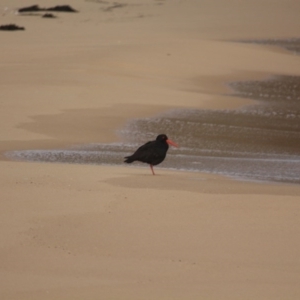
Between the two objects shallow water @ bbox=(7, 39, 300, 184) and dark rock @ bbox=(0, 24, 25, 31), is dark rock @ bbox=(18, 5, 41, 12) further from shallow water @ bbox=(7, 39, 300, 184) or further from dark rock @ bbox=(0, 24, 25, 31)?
shallow water @ bbox=(7, 39, 300, 184)

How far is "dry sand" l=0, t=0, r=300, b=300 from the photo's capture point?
5.67 meters

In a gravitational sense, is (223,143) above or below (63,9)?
above

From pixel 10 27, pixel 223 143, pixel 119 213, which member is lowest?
pixel 10 27

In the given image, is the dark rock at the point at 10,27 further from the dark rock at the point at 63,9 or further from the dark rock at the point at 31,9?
the dark rock at the point at 31,9

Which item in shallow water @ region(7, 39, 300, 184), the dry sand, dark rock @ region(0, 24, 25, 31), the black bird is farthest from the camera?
dark rock @ region(0, 24, 25, 31)

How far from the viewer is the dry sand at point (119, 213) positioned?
18.6 feet

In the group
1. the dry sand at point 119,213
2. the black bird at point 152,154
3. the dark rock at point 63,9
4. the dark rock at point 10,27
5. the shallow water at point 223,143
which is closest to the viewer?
the dry sand at point 119,213

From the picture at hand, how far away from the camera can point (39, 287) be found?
546cm

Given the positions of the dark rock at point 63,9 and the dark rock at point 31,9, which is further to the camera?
the dark rock at point 31,9

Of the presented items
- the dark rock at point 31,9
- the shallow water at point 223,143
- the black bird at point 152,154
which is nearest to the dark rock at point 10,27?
the dark rock at point 31,9

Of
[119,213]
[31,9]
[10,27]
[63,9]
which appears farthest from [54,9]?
[119,213]

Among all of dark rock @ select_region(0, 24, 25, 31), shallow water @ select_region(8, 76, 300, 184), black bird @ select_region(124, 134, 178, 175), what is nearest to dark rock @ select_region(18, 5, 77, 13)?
dark rock @ select_region(0, 24, 25, 31)

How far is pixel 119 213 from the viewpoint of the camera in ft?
24.1

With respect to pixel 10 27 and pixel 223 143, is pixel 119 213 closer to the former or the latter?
pixel 223 143
